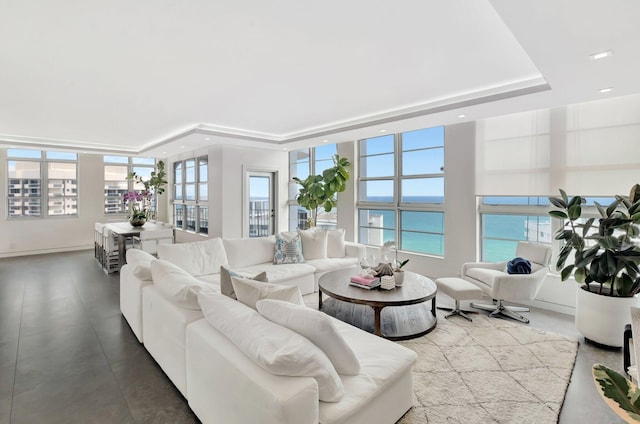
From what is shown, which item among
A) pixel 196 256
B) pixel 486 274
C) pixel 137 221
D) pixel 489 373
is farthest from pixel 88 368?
pixel 486 274

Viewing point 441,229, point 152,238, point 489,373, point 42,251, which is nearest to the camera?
point 489,373

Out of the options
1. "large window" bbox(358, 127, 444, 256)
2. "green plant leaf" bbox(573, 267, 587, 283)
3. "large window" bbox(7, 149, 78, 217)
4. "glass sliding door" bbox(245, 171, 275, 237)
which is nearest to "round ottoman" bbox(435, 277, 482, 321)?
"green plant leaf" bbox(573, 267, 587, 283)

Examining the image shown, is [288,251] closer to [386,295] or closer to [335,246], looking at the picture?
[335,246]

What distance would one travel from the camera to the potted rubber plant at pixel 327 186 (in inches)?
240

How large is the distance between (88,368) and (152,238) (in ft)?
11.0

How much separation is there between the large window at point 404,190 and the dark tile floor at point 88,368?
2.01 meters

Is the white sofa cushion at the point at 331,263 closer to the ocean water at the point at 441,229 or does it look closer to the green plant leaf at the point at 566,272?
the ocean water at the point at 441,229

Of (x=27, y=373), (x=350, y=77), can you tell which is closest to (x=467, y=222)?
(x=350, y=77)

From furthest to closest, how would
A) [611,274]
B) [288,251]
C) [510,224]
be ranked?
1. [288,251]
2. [510,224]
3. [611,274]

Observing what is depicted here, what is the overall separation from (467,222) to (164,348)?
425 cm

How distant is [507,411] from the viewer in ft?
7.07

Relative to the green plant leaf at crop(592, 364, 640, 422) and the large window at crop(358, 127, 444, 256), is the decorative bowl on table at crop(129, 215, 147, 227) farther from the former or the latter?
the green plant leaf at crop(592, 364, 640, 422)

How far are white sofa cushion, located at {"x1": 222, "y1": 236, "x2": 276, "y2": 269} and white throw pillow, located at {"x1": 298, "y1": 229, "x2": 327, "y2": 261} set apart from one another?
1.55 feet

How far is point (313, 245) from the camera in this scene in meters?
5.02
